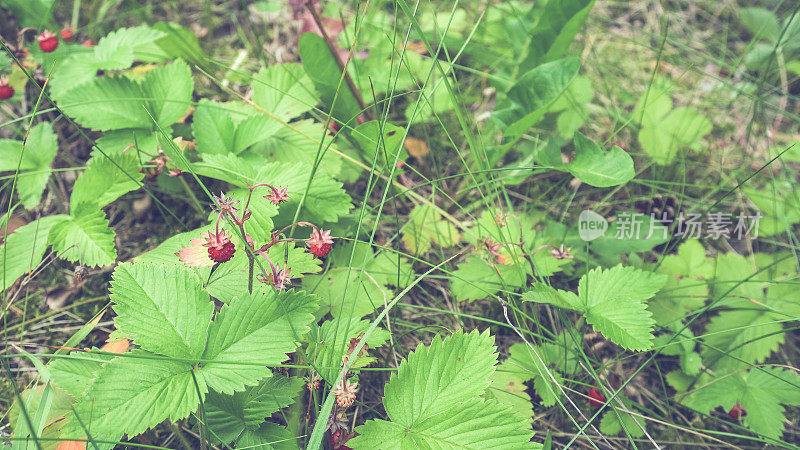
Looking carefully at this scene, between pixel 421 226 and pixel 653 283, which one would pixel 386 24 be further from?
pixel 653 283

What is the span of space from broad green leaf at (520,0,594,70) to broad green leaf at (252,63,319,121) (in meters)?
0.97

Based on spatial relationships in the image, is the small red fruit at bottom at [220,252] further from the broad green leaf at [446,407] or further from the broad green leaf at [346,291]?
the broad green leaf at [446,407]

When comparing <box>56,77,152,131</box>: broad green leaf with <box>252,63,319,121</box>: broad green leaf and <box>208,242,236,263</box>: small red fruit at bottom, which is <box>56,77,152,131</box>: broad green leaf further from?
<box>208,242,236,263</box>: small red fruit at bottom

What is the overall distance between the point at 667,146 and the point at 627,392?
3.60ft

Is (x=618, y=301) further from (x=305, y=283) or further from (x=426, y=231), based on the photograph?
(x=305, y=283)

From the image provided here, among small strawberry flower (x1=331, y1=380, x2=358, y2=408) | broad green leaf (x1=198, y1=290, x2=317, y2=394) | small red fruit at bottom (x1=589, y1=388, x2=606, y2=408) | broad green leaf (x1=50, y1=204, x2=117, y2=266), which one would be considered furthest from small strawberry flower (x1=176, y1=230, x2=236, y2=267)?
small red fruit at bottom (x1=589, y1=388, x2=606, y2=408)

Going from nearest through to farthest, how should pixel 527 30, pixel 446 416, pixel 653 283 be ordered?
pixel 446 416
pixel 653 283
pixel 527 30

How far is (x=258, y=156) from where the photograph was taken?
166 cm

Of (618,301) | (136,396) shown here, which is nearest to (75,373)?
(136,396)

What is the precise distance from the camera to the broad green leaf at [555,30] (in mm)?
1829

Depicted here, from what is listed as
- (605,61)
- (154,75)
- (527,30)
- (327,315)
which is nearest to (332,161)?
(327,315)

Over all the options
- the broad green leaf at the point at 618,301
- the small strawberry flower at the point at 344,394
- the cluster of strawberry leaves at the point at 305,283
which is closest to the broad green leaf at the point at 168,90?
the cluster of strawberry leaves at the point at 305,283

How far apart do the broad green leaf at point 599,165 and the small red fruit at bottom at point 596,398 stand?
71cm

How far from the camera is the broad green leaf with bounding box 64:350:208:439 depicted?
1.02 meters
